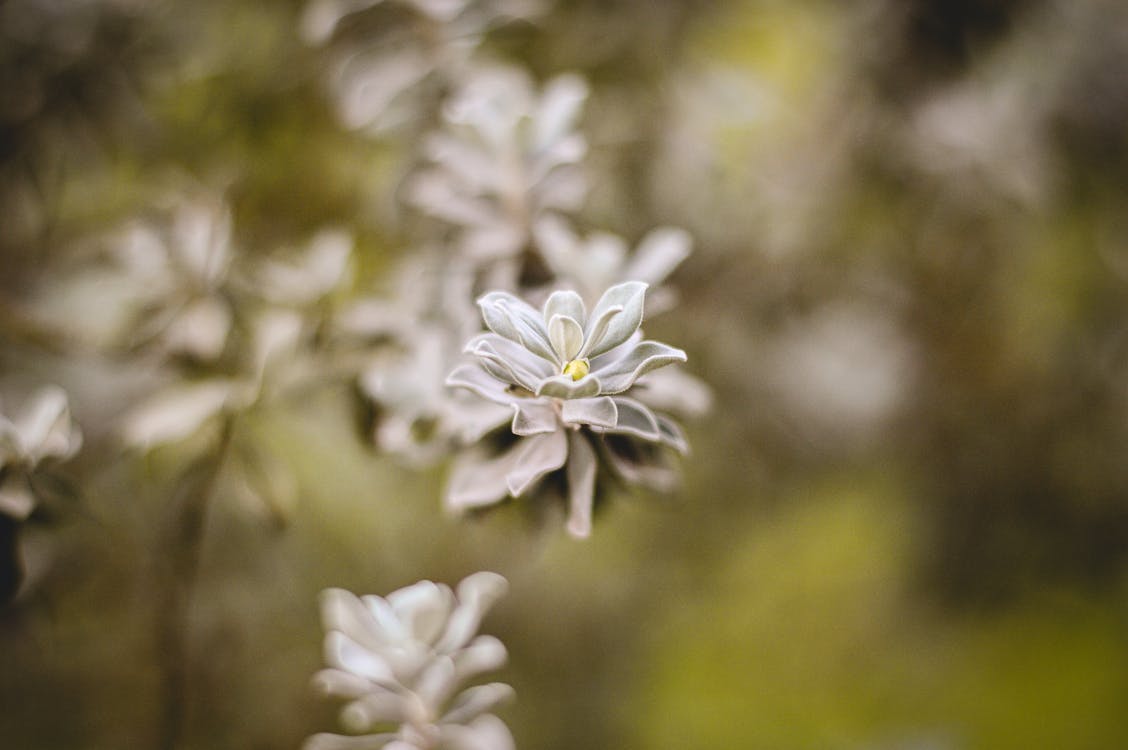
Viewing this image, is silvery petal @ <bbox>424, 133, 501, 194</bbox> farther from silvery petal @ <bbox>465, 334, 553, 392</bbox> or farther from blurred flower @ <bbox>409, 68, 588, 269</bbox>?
silvery petal @ <bbox>465, 334, 553, 392</bbox>

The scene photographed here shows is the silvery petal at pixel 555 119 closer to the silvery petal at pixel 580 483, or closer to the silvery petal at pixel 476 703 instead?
the silvery petal at pixel 580 483

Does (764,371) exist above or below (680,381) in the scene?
above

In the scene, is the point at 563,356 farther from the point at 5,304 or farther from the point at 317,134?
the point at 317,134

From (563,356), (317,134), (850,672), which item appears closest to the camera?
(563,356)

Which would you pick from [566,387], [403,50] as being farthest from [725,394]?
[566,387]

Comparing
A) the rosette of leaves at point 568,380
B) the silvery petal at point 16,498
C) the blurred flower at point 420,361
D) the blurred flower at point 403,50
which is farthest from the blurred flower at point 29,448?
the blurred flower at point 403,50

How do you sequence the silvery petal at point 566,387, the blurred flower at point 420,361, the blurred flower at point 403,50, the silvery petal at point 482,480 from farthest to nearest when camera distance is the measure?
the blurred flower at point 403,50, the blurred flower at point 420,361, the silvery petal at point 482,480, the silvery petal at point 566,387

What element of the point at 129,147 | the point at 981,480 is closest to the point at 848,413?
the point at 981,480
